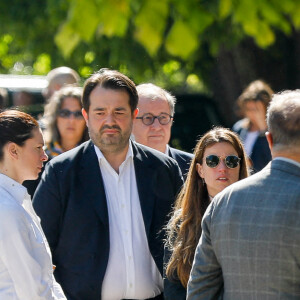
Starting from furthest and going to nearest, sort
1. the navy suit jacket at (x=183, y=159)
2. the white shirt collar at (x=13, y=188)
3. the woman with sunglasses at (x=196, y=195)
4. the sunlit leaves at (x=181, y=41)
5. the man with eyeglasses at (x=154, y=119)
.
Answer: the man with eyeglasses at (x=154, y=119) → the navy suit jacket at (x=183, y=159) → the woman with sunglasses at (x=196, y=195) → the white shirt collar at (x=13, y=188) → the sunlit leaves at (x=181, y=41)

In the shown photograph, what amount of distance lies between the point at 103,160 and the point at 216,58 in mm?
7202

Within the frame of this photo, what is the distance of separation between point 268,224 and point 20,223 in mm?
1227

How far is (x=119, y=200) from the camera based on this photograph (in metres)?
5.07

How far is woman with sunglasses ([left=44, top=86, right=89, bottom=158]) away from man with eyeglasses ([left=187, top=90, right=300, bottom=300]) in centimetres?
Answer: 332

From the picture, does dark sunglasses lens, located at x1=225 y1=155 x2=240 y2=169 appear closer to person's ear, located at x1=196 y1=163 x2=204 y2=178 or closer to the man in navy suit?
person's ear, located at x1=196 y1=163 x2=204 y2=178

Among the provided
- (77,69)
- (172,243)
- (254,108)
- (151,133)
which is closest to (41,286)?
(172,243)

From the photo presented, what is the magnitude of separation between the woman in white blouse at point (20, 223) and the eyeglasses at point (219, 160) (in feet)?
3.14

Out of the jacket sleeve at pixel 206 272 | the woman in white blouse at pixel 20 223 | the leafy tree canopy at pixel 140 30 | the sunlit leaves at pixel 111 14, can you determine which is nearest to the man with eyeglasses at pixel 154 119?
the leafy tree canopy at pixel 140 30

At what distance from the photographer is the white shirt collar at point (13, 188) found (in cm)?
428

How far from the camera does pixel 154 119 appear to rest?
618cm

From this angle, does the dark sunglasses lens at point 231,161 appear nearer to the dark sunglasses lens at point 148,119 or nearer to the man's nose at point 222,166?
the man's nose at point 222,166

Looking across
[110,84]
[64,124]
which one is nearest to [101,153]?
[110,84]

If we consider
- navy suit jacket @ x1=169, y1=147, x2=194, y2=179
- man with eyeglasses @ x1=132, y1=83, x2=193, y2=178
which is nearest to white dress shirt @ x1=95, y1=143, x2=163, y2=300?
navy suit jacket @ x1=169, y1=147, x2=194, y2=179

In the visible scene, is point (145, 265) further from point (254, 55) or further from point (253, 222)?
point (254, 55)
